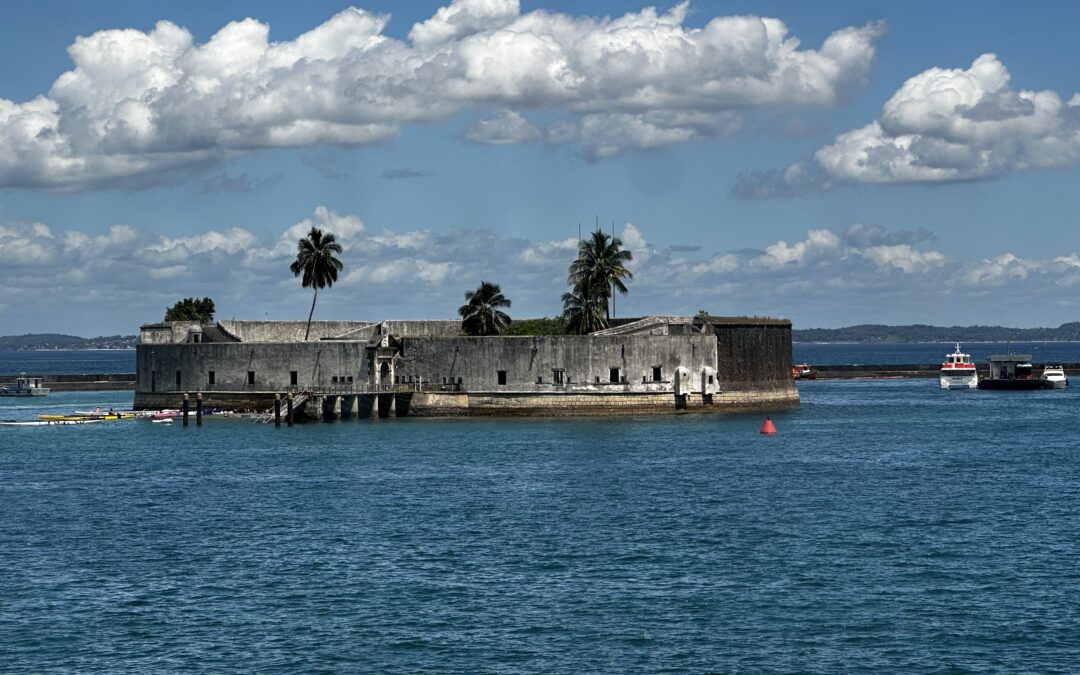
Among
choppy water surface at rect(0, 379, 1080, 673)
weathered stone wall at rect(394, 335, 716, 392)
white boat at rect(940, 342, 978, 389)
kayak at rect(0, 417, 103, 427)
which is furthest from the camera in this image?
white boat at rect(940, 342, 978, 389)

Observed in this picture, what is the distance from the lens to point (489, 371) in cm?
8150

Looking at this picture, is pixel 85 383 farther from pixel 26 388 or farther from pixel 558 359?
pixel 558 359

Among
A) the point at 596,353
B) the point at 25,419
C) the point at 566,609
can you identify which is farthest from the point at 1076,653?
the point at 25,419

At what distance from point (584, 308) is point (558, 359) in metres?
8.66

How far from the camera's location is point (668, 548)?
129 ft

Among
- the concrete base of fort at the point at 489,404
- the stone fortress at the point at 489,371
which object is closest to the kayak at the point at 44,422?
the stone fortress at the point at 489,371

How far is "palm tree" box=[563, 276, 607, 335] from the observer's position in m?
88.1

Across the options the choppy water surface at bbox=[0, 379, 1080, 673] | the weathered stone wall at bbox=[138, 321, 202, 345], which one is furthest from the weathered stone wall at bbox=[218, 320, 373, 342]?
the choppy water surface at bbox=[0, 379, 1080, 673]

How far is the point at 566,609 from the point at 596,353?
48564mm

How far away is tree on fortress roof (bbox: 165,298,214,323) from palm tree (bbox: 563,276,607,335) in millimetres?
34368

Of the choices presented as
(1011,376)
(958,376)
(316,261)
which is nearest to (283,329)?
(316,261)

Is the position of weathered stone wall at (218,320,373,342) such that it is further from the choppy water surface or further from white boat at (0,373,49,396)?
white boat at (0,373,49,396)

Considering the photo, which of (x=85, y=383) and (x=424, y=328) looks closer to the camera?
(x=424, y=328)

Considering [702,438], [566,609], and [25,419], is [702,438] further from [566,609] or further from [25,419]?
[25,419]
